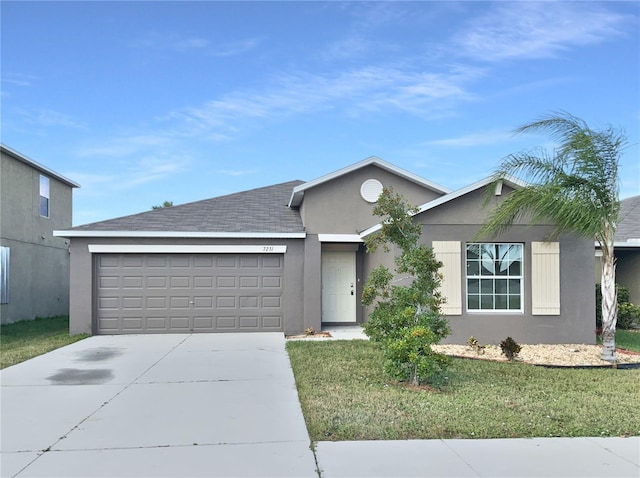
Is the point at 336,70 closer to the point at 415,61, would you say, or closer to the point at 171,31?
the point at 415,61

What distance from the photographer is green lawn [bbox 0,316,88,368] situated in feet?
35.1

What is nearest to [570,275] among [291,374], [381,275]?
[381,275]

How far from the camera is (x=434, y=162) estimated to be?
1944 centimetres

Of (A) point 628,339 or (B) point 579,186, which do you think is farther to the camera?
(A) point 628,339

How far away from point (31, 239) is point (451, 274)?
14314mm

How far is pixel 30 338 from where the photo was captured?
44.0 ft

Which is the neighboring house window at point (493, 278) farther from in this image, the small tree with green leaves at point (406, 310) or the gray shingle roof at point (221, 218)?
the gray shingle roof at point (221, 218)

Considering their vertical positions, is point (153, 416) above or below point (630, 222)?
below

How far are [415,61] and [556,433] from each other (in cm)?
1136

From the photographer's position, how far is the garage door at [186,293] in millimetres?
13820

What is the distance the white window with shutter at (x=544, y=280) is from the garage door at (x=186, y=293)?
20.7ft

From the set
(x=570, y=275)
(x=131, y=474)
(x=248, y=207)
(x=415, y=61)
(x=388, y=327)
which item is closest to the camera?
(x=131, y=474)

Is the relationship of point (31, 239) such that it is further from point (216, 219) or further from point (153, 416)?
point (153, 416)

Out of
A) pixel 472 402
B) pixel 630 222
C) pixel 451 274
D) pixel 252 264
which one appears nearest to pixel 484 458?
pixel 472 402
